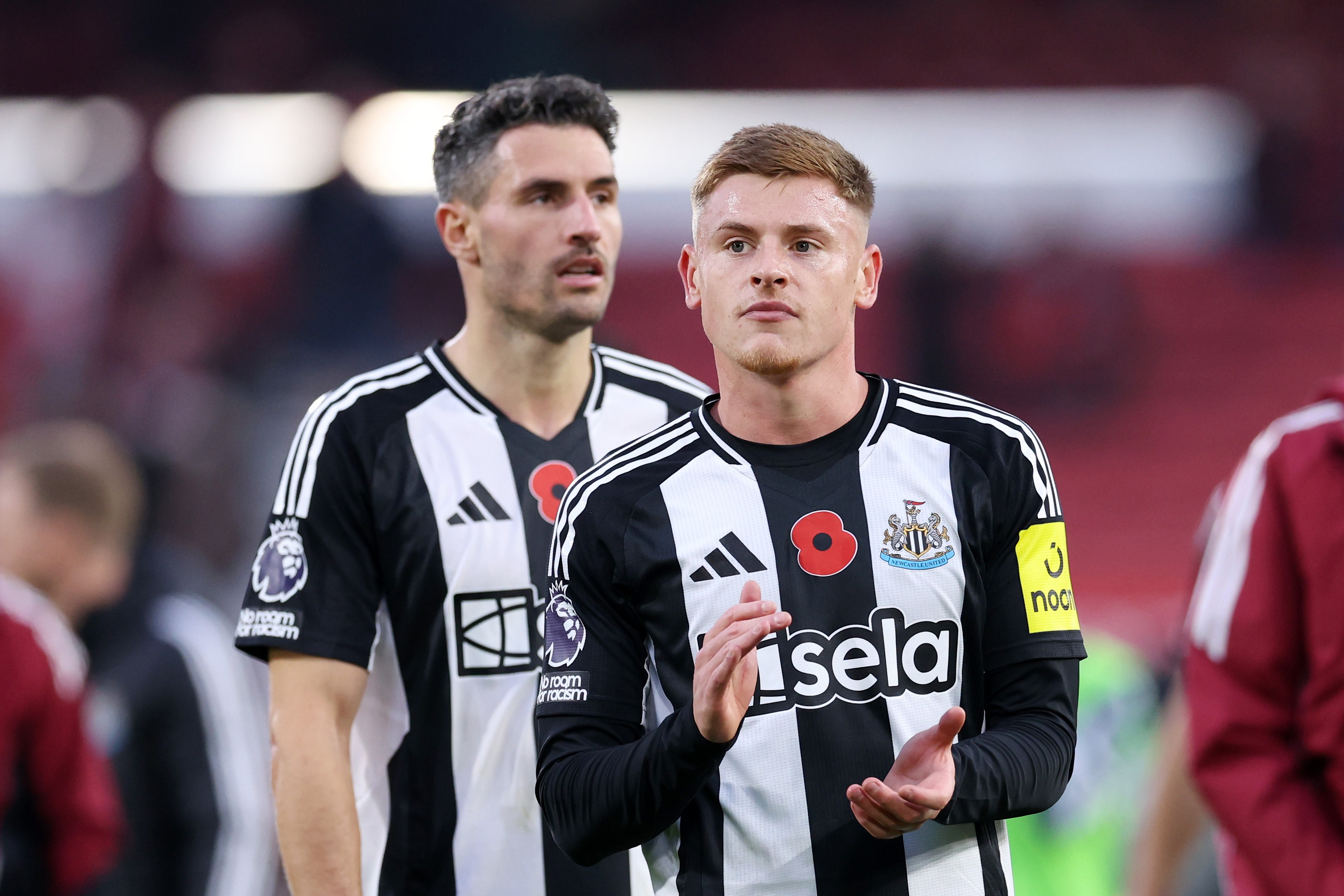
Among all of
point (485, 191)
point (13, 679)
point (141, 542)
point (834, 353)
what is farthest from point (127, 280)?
point (834, 353)

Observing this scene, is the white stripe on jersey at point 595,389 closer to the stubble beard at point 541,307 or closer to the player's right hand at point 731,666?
the stubble beard at point 541,307

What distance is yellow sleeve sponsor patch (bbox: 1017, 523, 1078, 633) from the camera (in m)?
2.36

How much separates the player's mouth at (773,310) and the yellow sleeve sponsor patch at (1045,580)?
0.50 m

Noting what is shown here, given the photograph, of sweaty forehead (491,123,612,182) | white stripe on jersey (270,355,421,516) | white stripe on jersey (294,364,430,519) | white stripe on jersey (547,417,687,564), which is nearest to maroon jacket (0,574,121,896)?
white stripe on jersey (270,355,421,516)

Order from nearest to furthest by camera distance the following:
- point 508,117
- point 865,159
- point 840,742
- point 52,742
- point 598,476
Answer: point 840,742 → point 598,476 → point 508,117 → point 52,742 → point 865,159

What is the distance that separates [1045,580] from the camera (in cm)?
238

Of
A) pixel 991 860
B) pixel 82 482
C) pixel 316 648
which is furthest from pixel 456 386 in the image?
pixel 82 482

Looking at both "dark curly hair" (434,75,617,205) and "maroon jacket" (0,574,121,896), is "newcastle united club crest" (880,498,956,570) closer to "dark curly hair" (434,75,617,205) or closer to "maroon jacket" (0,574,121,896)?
"dark curly hair" (434,75,617,205)

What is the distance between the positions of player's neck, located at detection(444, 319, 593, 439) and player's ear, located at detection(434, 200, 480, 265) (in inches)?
6.7

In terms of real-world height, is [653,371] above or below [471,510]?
above

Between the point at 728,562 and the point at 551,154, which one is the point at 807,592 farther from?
the point at 551,154

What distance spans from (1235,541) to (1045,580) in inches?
41.0

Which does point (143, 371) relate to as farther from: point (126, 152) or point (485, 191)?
point (485, 191)

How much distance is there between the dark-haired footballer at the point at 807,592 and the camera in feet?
7.50
